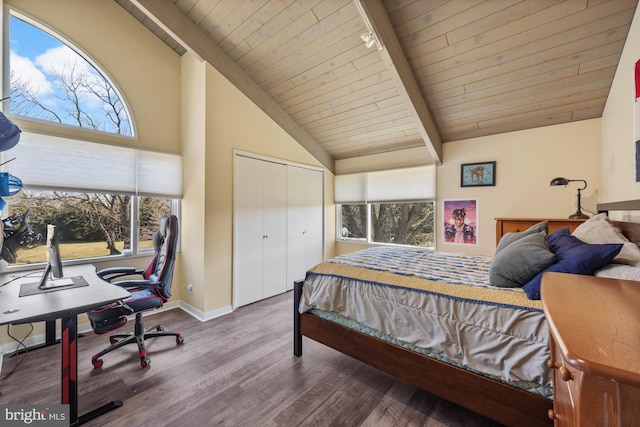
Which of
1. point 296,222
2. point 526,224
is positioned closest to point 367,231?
point 296,222

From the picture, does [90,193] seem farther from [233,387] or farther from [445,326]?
[445,326]

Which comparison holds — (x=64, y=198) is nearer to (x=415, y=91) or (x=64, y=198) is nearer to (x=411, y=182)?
(x=415, y=91)

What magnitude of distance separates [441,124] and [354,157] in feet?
5.29

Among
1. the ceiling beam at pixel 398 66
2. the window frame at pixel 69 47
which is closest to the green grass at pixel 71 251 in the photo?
the window frame at pixel 69 47

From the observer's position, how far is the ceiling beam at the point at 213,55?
8.57ft

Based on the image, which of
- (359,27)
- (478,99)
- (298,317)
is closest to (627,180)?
(478,99)

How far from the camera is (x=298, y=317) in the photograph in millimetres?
2246

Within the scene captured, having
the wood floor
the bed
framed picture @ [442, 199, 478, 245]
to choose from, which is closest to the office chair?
the wood floor

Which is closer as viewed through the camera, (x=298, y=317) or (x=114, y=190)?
(x=298, y=317)

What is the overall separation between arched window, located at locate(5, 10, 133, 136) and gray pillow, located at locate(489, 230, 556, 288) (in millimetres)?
3893

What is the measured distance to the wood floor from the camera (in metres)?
1.59

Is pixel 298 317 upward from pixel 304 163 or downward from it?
downward

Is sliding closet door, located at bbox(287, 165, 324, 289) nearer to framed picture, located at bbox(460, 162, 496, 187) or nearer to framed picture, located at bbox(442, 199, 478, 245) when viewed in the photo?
framed picture, located at bbox(442, 199, 478, 245)

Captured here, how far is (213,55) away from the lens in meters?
3.07
